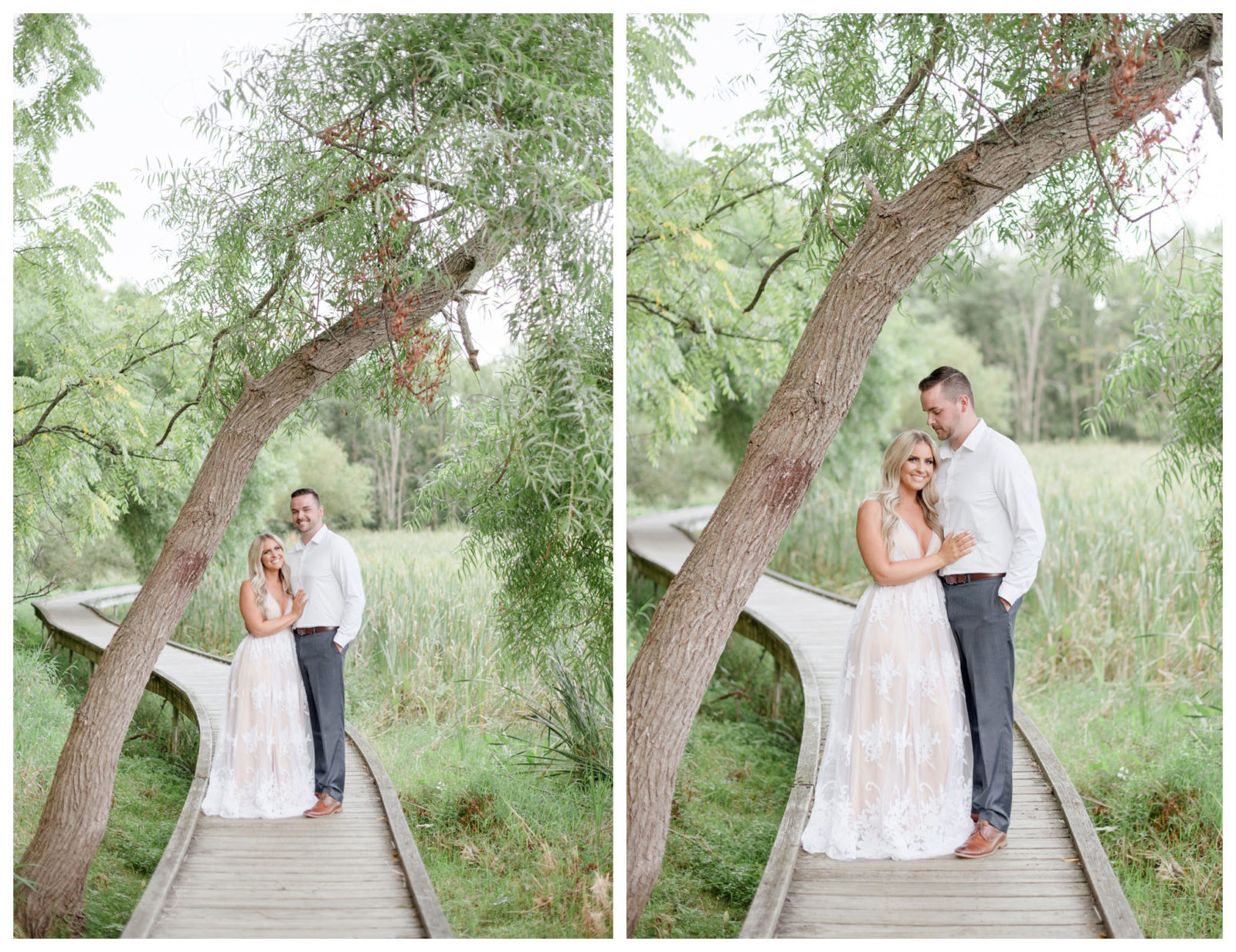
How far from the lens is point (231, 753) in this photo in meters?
3.29

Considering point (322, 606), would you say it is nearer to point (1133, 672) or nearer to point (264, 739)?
point (264, 739)

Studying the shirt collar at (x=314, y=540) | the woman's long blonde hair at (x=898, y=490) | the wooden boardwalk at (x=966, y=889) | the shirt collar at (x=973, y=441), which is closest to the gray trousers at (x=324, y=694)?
the shirt collar at (x=314, y=540)

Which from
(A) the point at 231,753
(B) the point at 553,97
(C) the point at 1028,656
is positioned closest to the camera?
(B) the point at 553,97

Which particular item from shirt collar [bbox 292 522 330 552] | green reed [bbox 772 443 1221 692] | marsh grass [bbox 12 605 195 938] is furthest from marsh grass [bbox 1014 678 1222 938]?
marsh grass [bbox 12 605 195 938]

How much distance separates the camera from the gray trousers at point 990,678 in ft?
9.63

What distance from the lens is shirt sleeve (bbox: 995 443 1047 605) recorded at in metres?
2.87

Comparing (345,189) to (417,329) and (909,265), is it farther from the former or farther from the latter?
(909,265)

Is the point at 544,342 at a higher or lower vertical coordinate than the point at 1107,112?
lower

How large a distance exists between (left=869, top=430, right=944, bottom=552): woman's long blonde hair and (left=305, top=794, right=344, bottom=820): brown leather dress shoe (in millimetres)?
2058

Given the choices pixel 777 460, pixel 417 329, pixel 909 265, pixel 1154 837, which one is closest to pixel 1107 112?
pixel 909 265

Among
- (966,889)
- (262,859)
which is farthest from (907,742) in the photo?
(262,859)

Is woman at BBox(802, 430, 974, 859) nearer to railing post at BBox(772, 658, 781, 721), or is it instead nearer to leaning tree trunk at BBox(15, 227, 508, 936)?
leaning tree trunk at BBox(15, 227, 508, 936)

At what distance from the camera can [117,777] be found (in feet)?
10.6

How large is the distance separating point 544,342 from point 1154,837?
287cm
